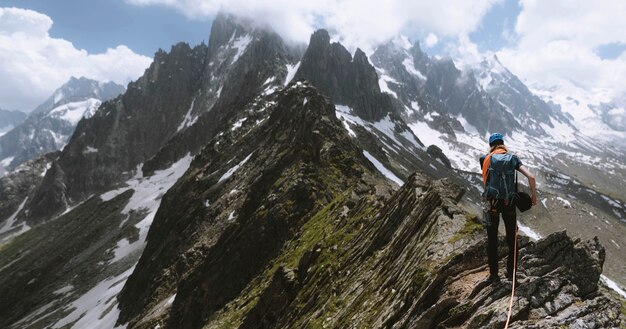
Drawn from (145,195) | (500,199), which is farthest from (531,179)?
(145,195)

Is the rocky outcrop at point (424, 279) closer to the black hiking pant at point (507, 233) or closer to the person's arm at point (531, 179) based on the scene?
the black hiking pant at point (507, 233)

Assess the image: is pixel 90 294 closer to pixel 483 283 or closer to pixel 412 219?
pixel 412 219

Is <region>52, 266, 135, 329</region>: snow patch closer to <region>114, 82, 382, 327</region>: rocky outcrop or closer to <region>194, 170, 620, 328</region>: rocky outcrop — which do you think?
<region>114, 82, 382, 327</region>: rocky outcrop

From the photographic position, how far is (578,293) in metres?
11.1

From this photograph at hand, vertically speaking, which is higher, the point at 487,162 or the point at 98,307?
the point at 487,162

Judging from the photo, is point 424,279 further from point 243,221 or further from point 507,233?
point 243,221

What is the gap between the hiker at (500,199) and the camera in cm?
1191

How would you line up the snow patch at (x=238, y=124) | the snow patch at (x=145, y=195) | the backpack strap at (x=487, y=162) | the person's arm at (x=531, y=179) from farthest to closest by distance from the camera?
the snow patch at (x=238, y=124) < the snow patch at (x=145, y=195) < the backpack strap at (x=487, y=162) < the person's arm at (x=531, y=179)

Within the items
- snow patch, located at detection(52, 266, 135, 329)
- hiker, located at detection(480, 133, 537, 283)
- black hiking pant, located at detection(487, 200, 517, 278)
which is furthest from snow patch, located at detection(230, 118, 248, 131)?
black hiking pant, located at detection(487, 200, 517, 278)

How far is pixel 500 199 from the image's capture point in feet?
39.9

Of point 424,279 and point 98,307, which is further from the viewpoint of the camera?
point 98,307

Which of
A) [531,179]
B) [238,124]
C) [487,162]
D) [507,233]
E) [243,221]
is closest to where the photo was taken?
[531,179]

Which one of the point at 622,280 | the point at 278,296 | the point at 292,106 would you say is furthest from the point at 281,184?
the point at 622,280

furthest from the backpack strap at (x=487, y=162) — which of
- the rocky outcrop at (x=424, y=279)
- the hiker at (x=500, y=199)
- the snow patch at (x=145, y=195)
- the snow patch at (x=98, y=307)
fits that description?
the snow patch at (x=145, y=195)
